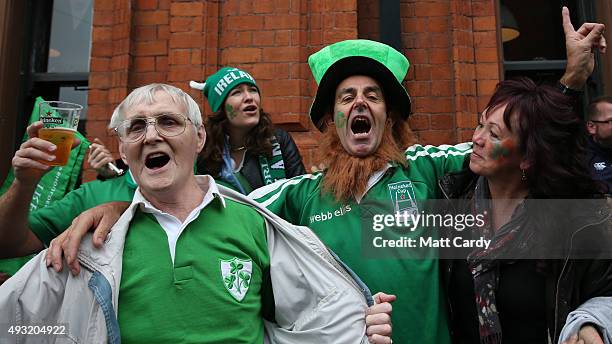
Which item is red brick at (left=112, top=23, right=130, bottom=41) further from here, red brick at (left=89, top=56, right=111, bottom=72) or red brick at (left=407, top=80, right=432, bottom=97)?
red brick at (left=407, top=80, right=432, bottom=97)

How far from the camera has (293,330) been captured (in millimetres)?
2145

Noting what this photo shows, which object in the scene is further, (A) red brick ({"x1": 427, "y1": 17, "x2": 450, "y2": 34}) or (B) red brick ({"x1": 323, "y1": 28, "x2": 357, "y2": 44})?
(A) red brick ({"x1": 427, "y1": 17, "x2": 450, "y2": 34})

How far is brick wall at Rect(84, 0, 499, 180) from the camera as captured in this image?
4547 millimetres

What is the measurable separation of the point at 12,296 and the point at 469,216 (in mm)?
1763

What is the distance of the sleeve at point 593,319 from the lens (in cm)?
197

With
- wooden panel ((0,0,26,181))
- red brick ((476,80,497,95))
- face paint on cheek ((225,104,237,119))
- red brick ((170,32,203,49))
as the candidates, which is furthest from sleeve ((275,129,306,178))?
wooden panel ((0,0,26,181))

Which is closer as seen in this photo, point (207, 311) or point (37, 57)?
point (207, 311)

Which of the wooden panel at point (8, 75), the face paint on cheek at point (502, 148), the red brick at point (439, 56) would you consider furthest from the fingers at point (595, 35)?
the wooden panel at point (8, 75)

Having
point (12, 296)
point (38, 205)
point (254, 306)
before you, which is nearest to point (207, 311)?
point (254, 306)

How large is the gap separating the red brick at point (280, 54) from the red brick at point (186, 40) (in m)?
0.53

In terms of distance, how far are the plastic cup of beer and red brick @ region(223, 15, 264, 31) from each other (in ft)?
8.20

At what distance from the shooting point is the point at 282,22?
4621 millimetres

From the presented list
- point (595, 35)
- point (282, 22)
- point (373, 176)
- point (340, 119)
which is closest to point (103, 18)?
point (282, 22)

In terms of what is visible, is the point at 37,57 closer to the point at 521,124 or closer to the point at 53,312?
the point at 53,312
